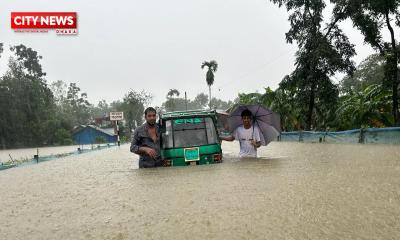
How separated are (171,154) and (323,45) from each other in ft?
61.6

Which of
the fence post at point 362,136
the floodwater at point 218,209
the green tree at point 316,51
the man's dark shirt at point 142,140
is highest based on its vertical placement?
the green tree at point 316,51

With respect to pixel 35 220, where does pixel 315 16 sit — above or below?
above

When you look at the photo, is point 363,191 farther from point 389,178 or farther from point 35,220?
point 35,220

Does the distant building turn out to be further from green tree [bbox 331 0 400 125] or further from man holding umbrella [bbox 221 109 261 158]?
man holding umbrella [bbox 221 109 261 158]

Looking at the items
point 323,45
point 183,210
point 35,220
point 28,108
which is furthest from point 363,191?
point 28,108

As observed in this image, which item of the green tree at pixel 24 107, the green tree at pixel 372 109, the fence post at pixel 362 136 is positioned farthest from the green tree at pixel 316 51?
the green tree at pixel 24 107

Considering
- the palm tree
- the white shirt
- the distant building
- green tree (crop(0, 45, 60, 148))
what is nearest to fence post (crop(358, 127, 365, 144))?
the white shirt

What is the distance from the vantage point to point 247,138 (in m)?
10.6

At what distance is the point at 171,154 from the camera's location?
397 inches

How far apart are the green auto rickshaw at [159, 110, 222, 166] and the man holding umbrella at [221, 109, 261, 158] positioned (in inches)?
20.5

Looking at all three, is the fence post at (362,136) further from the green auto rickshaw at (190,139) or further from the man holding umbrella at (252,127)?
the green auto rickshaw at (190,139)

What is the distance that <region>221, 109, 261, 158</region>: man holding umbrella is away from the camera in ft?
34.0

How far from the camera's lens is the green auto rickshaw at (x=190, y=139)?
10.1 meters

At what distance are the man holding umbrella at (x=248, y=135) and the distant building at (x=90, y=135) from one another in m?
79.5
